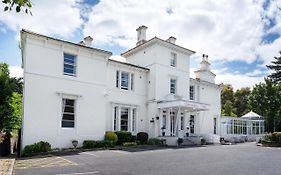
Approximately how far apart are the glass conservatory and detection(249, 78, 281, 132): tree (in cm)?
207

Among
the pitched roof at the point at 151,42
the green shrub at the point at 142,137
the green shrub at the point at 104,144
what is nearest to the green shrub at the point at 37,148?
the green shrub at the point at 104,144

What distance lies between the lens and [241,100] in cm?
5925

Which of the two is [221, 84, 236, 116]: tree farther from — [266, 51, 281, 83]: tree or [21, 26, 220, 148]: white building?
[21, 26, 220, 148]: white building

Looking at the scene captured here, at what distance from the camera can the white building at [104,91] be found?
20594 mm

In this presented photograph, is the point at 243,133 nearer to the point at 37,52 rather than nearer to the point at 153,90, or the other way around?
the point at 153,90

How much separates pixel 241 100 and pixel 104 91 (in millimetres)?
41854

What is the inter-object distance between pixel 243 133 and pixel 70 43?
26405mm

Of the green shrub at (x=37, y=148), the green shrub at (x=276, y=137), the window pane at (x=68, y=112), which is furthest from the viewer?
the green shrub at (x=276, y=137)

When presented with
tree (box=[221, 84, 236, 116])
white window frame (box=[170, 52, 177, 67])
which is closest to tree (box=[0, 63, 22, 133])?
white window frame (box=[170, 52, 177, 67])

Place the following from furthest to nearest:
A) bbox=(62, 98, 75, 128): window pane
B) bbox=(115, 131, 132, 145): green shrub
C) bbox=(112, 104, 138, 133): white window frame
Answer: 1. bbox=(112, 104, 138, 133): white window frame
2. bbox=(115, 131, 132, 145): green shrub
3. bbox=(62, 98, 75, 128): window pane

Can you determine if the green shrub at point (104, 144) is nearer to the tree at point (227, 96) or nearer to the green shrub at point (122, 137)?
the green shrub at point (122, 137)

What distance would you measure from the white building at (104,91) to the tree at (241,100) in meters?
24.6

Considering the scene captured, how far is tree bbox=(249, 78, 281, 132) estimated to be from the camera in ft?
Answer: 140

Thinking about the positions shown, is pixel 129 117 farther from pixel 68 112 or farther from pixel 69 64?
pixel 69 64
